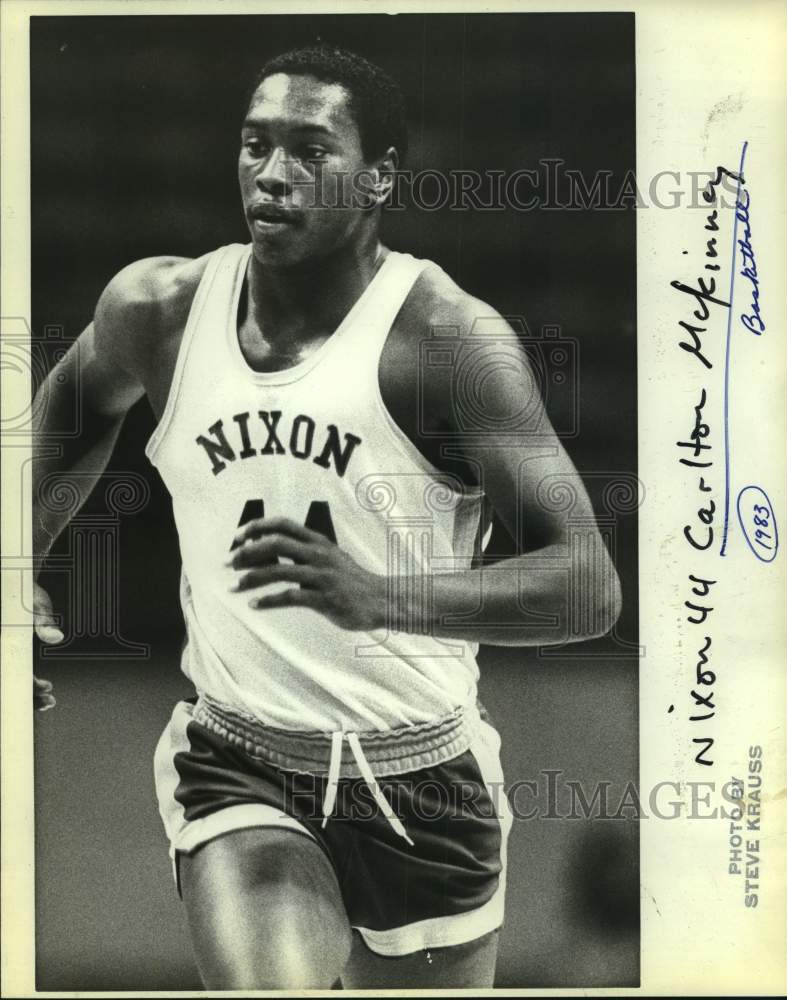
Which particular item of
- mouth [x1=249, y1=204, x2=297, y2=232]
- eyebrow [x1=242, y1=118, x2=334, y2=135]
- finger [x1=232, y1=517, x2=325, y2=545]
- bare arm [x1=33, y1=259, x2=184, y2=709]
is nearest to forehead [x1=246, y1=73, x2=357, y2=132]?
eyebrow [x1=242, y1=118, x2=334, y2=135]

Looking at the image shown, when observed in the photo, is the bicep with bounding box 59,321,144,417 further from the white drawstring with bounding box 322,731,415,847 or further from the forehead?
the white drawstring with bounding box 322,731,415,847

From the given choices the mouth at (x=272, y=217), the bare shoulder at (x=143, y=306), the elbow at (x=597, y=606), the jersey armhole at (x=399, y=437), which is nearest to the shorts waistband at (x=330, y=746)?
the elbow at (x=597, y=606)

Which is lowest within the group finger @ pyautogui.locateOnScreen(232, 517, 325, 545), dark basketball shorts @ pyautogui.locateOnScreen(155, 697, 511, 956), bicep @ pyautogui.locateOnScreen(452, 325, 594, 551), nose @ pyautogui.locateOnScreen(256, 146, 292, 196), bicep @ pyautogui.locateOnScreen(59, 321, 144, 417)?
dark basketball shorts @ pyautogui.locateOnScreen(155, 697, 511, 956)

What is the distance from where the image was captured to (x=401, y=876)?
88.3 inches

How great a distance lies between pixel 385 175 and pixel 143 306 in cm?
63

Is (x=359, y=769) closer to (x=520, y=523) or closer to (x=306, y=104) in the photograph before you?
(x=520, y=523)

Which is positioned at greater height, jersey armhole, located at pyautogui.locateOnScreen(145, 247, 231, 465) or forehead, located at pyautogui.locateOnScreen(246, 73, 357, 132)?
forehead, located at pyautogui.locateOnScreen(246, 73, 357, 132)

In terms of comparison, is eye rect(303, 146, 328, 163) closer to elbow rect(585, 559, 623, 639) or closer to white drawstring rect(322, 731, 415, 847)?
elbow rect(585, 559, 623, 639)

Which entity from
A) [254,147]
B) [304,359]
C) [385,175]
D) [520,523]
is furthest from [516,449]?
[254,147]

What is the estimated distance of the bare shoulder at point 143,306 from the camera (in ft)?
7.55

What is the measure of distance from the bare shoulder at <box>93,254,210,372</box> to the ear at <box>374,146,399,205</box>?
0.42 metres

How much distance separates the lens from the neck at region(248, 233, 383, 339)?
2.27m

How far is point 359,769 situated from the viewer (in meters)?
2.23

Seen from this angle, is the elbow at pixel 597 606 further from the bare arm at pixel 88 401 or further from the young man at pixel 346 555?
the bare arm at pixel 88 401
